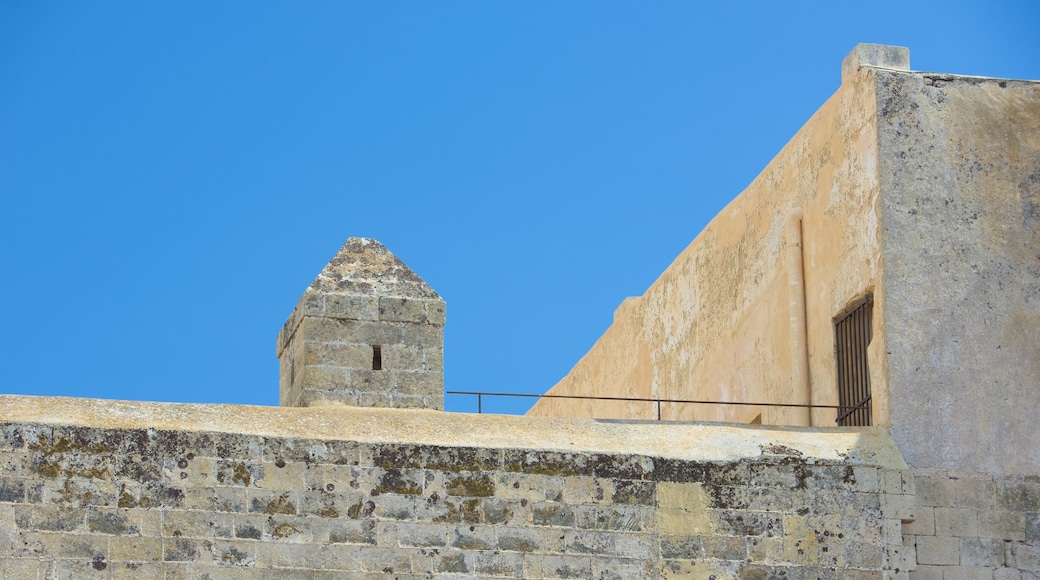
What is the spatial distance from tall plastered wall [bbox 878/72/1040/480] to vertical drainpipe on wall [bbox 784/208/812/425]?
5.13 ft

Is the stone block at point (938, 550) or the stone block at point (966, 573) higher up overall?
the stone block at point (938, 550)

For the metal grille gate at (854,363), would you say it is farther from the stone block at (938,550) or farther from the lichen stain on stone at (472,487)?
the lichen stain on stone at (472,487)

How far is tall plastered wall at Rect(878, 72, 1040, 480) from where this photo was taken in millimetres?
13219

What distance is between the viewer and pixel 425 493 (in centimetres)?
1216

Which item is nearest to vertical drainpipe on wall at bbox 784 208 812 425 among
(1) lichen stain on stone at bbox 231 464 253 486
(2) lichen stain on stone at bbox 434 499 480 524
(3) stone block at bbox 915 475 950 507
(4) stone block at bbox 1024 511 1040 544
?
(3) stone block at bbox 915 475 950 507

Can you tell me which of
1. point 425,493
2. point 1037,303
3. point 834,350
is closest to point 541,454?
point 425,493

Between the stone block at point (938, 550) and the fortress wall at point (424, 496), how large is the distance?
0.22 meters

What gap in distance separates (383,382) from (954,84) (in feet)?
15.5

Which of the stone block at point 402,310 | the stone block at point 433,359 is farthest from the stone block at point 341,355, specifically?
the stone block at point 433,359

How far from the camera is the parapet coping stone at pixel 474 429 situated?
39.0 ft

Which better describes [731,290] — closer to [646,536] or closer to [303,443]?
[646,536]

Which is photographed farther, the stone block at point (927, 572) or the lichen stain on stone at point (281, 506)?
the stone block at point (927, 572)

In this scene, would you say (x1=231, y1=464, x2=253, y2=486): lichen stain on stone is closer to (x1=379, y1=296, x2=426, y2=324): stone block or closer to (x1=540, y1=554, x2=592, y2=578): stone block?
(x1=379, y1=296, x2=426, y2=324): stone block

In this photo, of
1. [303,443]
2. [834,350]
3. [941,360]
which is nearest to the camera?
[303,443]
